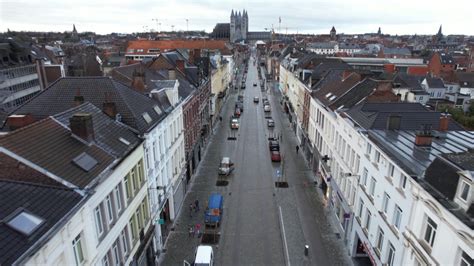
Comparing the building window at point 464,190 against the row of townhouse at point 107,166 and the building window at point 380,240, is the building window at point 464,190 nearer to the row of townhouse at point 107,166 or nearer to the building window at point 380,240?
the building window at point 380,240

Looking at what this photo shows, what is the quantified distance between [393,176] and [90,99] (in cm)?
2352

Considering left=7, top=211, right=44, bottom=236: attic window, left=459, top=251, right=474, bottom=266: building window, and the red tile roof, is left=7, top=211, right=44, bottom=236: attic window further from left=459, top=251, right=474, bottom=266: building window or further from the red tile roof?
the red tile roof

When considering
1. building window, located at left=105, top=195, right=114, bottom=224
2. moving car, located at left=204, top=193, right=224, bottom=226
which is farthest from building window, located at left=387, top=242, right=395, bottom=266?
building window, located at left=105, top=195, right=114, bottom=224

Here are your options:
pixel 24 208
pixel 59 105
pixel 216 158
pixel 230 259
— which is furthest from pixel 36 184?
pixel 216 158

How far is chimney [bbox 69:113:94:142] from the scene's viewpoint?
19.4 m

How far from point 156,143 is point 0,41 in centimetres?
6630

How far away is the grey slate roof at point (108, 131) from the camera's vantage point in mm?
20936

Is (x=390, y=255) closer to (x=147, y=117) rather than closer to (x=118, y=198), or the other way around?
(x=118, y=198)

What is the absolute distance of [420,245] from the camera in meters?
17.5

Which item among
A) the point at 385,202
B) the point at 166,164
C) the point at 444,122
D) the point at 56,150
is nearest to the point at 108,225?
the point at 56,150

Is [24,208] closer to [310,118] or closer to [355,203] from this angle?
[355,203]

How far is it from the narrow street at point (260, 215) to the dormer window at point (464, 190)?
15976 mm

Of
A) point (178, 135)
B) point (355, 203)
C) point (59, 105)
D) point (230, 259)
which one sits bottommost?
point (230, 259)

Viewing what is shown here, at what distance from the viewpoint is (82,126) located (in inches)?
774
